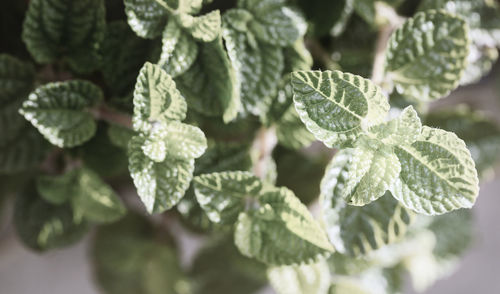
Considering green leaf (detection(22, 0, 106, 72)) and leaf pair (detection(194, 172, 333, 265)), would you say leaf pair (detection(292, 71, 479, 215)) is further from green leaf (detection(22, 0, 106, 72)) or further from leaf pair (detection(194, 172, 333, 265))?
green leaf (detection(22, 0, 106, 72))

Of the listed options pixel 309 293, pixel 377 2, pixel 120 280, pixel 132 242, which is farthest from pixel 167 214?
pixel 377 2

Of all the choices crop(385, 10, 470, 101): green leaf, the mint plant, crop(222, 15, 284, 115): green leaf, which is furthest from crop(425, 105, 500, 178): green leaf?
crop(222, 15, 284, 115): green leaf

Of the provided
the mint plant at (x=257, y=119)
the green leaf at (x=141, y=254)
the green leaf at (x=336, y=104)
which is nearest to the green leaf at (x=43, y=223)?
the mint plant at (x=257, y=119)

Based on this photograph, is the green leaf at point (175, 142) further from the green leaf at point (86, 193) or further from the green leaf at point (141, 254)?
the green leaf at point (141, 254)

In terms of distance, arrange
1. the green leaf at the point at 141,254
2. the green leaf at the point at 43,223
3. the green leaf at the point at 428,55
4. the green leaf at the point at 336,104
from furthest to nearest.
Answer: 1. the green leaf at the point at 141,254
2. the green leaf at the point at 43,223
3. the green leaf at the point at 428,55
4. the green leaf at the point at 336,104

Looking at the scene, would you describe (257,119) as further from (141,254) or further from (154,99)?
(141,254)

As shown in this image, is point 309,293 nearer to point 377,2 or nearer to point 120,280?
point 377,2
